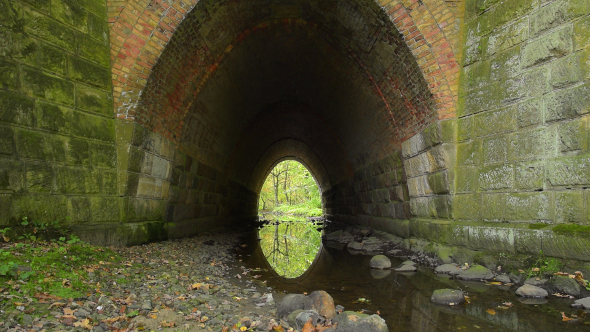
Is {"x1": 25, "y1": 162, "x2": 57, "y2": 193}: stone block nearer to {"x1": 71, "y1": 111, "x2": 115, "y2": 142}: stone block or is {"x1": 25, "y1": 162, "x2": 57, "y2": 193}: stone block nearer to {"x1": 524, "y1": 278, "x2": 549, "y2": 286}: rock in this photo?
{"x1": 71, "y1": 111, "x2": 115, "y2": 142}: stone block

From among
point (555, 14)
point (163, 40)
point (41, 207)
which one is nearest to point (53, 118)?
point (41, 207)

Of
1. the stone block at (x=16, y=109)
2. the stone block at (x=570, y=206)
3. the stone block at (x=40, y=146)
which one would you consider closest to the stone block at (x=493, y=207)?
the stone block at (x=570, y=206)

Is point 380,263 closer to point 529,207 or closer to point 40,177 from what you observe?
point 529,207

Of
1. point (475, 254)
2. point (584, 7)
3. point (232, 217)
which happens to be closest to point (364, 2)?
point (584, 7)

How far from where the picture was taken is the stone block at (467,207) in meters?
5.14

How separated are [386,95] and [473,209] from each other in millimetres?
3199

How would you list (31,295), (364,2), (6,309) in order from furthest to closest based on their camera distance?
(364,2) < (31,295) < (6,309)

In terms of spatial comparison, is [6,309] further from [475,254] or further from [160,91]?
[475,254]

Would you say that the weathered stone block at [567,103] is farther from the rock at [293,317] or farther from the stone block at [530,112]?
the rock at [293,317]

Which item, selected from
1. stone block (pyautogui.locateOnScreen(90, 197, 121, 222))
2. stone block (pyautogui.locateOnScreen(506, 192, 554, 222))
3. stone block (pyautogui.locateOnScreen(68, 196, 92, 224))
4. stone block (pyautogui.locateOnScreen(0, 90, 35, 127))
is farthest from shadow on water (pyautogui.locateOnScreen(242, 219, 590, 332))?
stone block (pyautogui.locateOnScreen(0, 90, 35, 127))

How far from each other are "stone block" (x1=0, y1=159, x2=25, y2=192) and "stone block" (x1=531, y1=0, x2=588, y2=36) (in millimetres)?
6702

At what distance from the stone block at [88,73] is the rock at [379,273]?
510cm

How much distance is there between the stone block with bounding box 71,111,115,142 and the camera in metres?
5.02

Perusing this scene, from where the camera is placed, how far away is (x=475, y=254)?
4.97 meters
